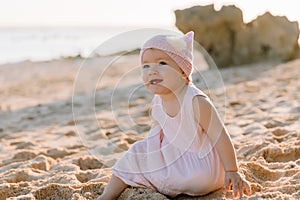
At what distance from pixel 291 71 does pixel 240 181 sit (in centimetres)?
575

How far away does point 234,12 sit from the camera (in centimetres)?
875

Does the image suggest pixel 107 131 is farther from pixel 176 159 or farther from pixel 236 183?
pixel 236 183

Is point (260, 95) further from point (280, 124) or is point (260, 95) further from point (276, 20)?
point (276, 20)

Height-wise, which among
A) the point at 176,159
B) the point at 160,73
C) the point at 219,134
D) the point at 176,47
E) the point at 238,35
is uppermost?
the point at 176,47

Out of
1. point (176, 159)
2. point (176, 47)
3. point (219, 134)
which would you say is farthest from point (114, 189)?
point (176, 47)

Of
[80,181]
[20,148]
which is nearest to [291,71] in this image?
[20,148]

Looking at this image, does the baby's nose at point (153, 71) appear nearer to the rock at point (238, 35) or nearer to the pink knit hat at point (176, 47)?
the pink knit hat at point (176, 47)

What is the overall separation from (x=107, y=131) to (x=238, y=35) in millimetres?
5006

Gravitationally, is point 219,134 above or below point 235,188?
above

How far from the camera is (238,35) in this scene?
29.8 feet

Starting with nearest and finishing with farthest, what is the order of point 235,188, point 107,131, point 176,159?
point 235,188 < point 176,159 < point 107,131

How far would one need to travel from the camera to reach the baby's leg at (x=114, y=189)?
2529 mm

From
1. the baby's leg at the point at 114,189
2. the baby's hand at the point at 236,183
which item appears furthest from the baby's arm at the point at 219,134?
the baby's leg at the point at 114,189

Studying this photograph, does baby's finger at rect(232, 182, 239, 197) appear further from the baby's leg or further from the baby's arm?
the baby's leg
